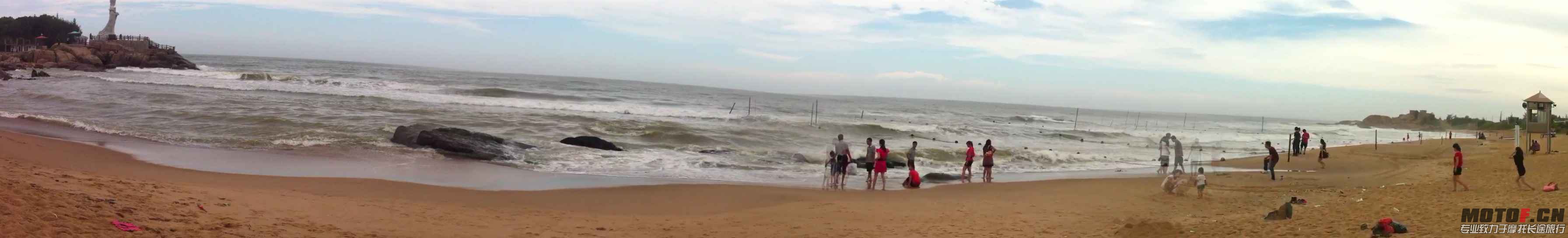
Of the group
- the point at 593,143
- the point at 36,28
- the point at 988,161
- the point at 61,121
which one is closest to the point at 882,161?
the point at 988,161

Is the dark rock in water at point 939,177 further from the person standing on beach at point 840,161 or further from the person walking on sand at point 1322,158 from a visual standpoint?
the person walking on sand at point 1322,158

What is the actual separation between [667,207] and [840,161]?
3.88 meters

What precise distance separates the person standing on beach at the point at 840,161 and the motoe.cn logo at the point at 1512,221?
7.55 metres

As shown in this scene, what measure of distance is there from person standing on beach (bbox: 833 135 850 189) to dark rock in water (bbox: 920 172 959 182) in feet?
6.48

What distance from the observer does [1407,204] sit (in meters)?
9.16

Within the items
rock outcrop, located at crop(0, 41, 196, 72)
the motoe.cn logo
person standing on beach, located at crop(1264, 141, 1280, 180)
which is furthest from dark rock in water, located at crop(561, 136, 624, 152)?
rock outcrop, located at crop(0, 41, 196, 72)

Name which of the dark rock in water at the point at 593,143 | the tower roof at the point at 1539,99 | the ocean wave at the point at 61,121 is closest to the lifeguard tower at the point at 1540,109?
the tower roof at the point at 1539,99

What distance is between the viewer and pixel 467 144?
16375mm

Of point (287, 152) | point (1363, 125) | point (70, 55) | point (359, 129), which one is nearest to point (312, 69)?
point (70, 55)

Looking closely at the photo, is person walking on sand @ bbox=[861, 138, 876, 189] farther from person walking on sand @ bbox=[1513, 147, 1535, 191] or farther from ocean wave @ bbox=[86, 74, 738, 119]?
ocean wave @ bbox=[86, 74, 738, 119]

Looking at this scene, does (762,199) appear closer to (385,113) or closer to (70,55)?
(385,113)

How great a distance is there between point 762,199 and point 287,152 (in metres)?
9.72

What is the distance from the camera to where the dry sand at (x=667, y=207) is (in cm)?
694

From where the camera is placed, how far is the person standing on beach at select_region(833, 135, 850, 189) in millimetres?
13078
